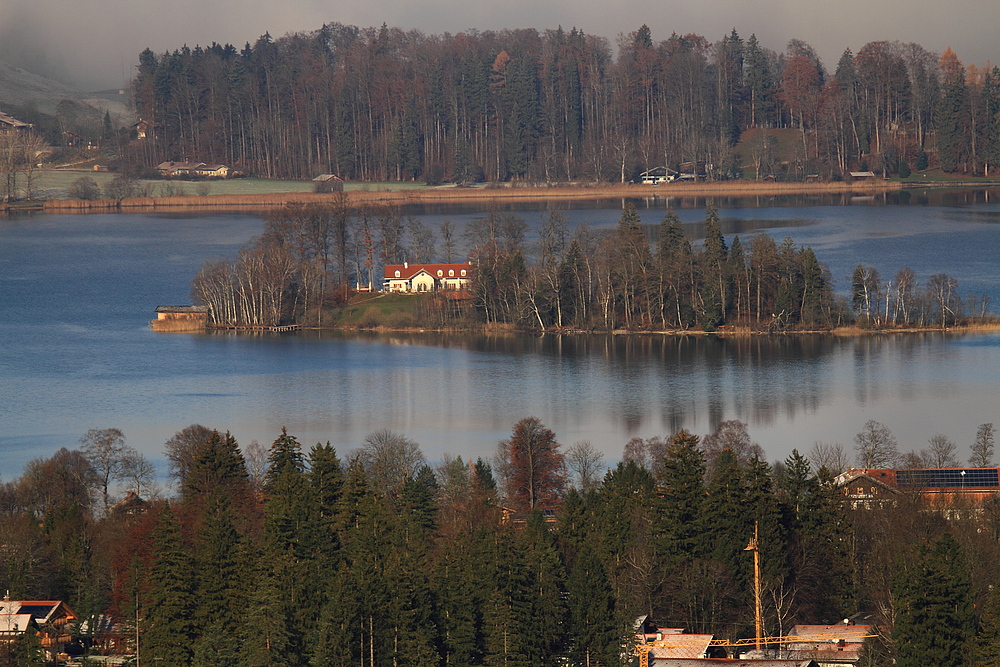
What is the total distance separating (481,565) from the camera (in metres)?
27.8

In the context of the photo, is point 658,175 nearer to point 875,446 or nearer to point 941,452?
point 875,446

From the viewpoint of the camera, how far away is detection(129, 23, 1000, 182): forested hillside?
122m

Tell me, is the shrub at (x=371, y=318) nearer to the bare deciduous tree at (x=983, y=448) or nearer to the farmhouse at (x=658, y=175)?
the bare deciduous tree at (x=983, y=448)

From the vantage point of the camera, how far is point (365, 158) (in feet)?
427

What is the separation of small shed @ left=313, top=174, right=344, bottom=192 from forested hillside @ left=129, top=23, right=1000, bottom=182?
4.15m

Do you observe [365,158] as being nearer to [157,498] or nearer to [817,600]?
[157,498]

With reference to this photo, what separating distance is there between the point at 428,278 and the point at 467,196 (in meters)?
52.3

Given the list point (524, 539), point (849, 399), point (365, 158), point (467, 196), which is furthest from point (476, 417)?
point (365, 158)

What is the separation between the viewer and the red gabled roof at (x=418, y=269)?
68.6 metres

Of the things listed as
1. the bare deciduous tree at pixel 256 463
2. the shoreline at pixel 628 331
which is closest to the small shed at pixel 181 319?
the shoreline at pixel 628 331

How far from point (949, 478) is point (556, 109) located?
98885 millimetres

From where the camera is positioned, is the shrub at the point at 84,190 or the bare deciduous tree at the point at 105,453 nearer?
the bare deciduous tree at the point at 105,453

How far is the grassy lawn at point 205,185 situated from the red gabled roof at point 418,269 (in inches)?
1964

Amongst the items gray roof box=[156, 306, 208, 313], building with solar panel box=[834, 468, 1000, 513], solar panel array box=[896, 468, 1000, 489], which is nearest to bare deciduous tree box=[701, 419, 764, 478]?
building with solar panel box=[834, 468, 1000, 513]
